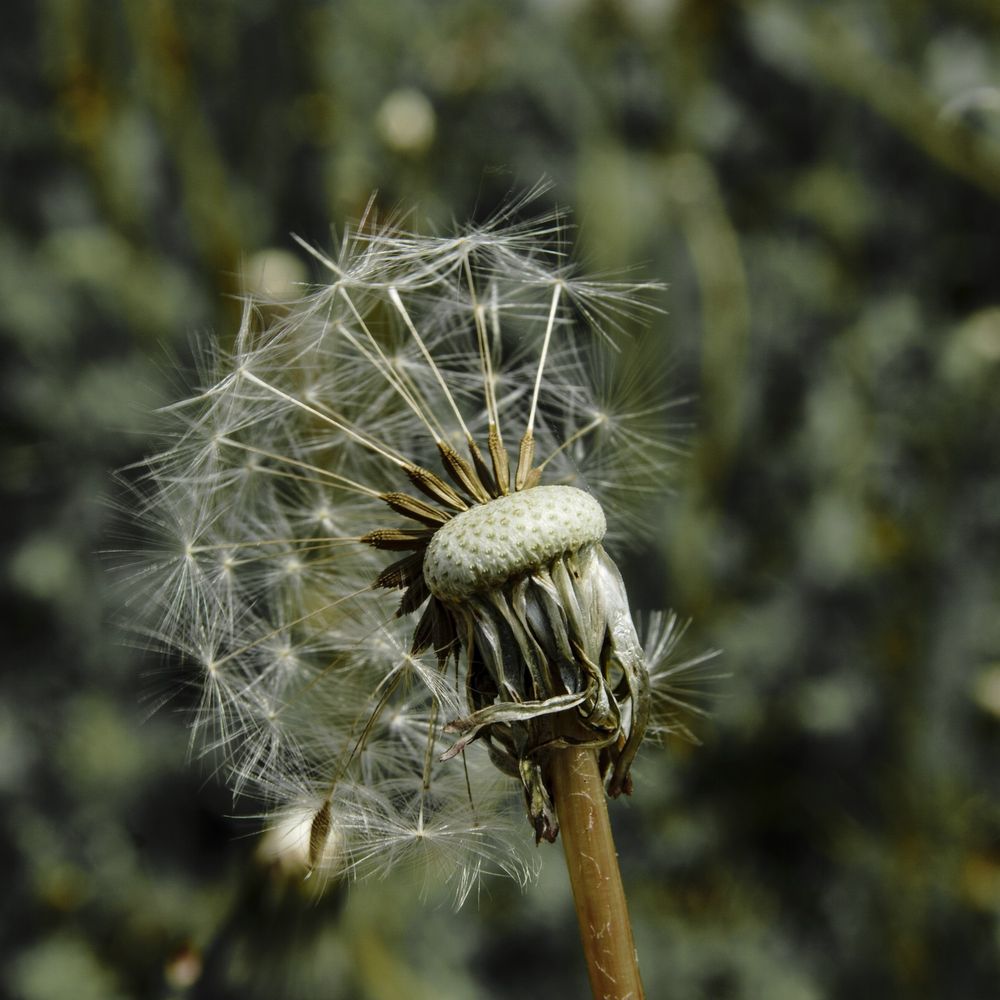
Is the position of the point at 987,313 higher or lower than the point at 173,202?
lower

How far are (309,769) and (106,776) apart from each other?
11.5 inches

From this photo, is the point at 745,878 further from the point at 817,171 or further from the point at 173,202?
the point at 173,202

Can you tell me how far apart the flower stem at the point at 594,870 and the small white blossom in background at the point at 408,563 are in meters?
0.01

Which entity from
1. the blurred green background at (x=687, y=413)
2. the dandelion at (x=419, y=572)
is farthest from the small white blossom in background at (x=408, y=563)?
the blurred green background at (x=687, y=413)

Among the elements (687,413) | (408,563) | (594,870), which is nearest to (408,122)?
(687,413)

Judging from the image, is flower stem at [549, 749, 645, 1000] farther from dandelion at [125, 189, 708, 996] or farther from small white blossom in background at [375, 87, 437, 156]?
small white blossom in background at [375, 87, 437, 156]

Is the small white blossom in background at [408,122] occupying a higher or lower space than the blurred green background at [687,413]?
higher

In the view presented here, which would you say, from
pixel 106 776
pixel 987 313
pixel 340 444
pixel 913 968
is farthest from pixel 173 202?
pixel 913 968

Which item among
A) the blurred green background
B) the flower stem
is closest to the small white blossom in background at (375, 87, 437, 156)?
the blurred green background

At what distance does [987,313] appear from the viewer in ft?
2.52

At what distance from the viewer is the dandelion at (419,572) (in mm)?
424

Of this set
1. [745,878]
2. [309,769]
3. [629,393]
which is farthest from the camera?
[745,878]

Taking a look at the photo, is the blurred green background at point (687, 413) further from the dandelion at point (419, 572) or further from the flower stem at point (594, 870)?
the flower stem at point (594, 870)

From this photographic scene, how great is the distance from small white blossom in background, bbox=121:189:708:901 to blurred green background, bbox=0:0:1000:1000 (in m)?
0.13
